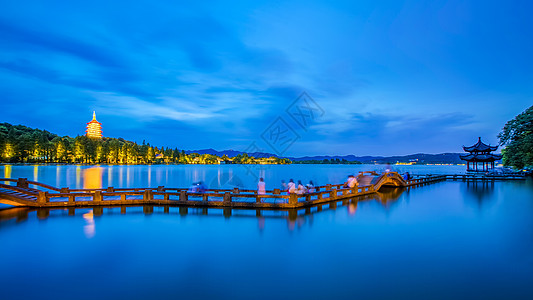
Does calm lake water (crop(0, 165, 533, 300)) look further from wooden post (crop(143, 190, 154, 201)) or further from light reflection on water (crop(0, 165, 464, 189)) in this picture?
light reflection on water (crop(0, 165, 464, 189))

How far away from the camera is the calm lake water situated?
23.7 ft

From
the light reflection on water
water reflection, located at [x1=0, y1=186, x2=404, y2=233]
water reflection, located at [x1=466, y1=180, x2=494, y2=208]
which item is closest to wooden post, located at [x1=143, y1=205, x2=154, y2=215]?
water reflection, located at [x1=0, y1=186, x2=404, y2=233]

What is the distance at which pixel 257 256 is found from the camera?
9805mm

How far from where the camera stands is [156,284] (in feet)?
24.3

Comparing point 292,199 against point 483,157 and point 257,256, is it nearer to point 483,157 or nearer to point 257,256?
point 257,256

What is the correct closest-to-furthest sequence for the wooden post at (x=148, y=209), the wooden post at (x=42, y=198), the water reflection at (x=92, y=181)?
the wooden post at (x=42, y=198) → the wooden post at (x=148, y=209) → the water reflection at (x=92, y=181)

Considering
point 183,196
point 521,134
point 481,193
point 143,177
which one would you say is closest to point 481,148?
point 481,193

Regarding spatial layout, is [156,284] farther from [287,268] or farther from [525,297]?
[525,297]

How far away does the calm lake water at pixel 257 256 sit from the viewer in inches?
285

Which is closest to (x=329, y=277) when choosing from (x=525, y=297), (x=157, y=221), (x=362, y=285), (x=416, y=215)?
(x=362, y=285)

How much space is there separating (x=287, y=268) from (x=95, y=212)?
12.4 m

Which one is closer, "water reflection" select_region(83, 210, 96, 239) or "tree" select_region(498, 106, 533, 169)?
"water reflection" select_region(83, 210, 96, 239)

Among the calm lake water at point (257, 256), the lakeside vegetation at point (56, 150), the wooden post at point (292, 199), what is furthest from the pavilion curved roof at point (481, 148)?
the lakeside vegetation at point (56, 150)

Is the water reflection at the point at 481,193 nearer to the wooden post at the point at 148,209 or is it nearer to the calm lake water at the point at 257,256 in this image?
the calm lake water at the point at 257,256
